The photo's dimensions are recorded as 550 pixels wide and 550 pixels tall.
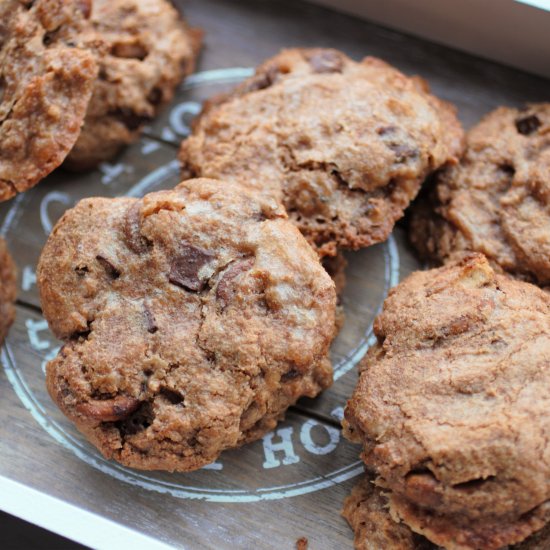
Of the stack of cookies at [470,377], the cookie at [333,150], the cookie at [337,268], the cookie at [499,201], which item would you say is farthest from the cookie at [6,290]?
the cookie at [499,201]

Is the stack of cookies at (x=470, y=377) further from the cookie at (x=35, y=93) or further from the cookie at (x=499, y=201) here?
the cookie at (x=35, y=93)

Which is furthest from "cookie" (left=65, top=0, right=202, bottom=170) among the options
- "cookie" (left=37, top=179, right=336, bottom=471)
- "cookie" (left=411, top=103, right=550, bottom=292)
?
"cookie" (left=411, top=103, right=550, bottom=292)

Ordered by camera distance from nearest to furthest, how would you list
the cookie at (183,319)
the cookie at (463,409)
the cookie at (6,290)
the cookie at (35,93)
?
1. the cookie at (463,409)
2. the cookie at (183,319)
3. the cookie at (35,93)
4. the cookie at (6,290)

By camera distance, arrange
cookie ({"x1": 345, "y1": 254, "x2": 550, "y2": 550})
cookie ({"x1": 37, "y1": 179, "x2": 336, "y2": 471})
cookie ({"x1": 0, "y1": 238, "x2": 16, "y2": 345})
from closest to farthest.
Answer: cookie ({"x1": 345, "y1": 254, "x2": 550, "y2": 550}) → cookie ({"x1": 37, "y1": 179, "x2": 336, "y2": 471}) → cookie ({"x1": 0, "y1": 238, "x2": 16, "y2": 345})

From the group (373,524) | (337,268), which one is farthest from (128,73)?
(373,524)

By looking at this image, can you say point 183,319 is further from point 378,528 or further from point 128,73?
point 128,73

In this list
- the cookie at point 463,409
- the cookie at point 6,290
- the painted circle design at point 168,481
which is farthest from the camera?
the cookie at point 6,290

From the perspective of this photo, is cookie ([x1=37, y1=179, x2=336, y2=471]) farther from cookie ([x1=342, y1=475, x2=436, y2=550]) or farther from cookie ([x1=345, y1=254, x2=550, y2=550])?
cookie ([x1=342, y1=475, x2=436, y2=550])
